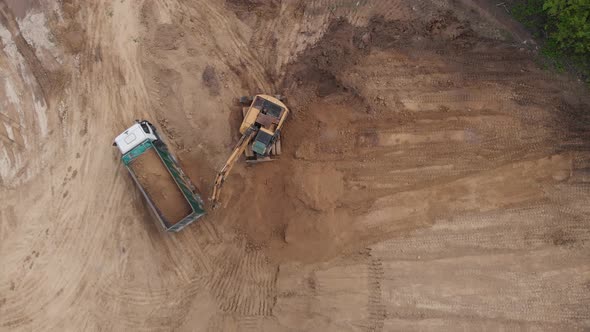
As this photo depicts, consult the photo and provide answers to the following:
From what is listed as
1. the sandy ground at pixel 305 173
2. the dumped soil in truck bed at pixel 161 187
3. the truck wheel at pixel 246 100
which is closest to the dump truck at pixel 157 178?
the dumped soil in truck bed at pixel 161 187

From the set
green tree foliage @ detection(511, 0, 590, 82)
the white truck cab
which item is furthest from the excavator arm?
green tree foliage @ detection(511, 0, 590, 82)

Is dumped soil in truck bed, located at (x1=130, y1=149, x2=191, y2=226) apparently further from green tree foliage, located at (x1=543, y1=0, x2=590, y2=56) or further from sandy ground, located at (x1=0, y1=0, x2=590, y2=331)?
green tree foliage, located at (x1=543, y1=0, x2=590, y2=56)

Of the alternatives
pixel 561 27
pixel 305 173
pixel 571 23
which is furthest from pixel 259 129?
pixel 571 23

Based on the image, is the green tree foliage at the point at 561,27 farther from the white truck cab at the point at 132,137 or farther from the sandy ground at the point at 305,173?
the white truck cab at the point at 132,137

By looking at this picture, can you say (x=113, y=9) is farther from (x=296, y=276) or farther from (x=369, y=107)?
(x=296, y=276)

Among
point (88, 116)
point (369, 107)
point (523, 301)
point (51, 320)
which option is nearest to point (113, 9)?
point (88, 116)

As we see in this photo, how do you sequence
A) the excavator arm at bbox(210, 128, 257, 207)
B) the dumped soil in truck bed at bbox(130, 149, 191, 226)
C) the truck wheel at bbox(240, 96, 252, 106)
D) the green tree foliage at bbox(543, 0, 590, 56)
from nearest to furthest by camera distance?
the green tree foliage at bbox(543, 0, 590, 56) → the excavator arm at bbox(210, 128, 257, 207) → the dumped soil in truck bed at bbox(130, 149, 191, 226) → the truck wheel at bbox(240, 96, 252, 106)
